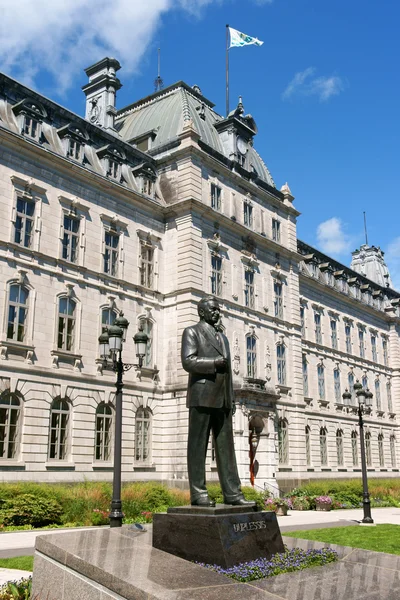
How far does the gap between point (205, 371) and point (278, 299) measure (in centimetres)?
3124

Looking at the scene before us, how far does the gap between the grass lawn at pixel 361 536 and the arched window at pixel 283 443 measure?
17147 millimetres

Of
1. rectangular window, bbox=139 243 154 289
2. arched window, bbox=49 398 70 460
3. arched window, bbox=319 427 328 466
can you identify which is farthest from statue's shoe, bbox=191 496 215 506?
arched window, bbox=319 427 328 466

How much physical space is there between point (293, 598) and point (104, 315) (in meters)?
23.9

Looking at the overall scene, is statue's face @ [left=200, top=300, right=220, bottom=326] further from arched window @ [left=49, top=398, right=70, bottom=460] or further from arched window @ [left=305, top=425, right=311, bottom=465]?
arched window @ [left=305, top=425, right=311, bottom=465]

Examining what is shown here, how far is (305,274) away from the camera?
47469 millimetres

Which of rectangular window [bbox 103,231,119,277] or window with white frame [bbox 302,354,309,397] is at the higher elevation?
rectangular window [bbox 103,231,119,277]

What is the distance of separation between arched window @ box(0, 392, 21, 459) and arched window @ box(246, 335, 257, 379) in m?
15.5

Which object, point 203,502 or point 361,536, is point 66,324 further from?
point 203,502

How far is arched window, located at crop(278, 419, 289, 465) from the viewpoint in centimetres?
3859

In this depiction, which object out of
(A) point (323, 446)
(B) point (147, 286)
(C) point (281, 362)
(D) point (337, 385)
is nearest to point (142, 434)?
(B) point (147, 286)

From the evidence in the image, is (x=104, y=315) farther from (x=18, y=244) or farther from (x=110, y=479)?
(x=110, y=479)

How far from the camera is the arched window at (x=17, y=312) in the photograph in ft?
84.0

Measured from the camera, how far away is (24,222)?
1071 inches

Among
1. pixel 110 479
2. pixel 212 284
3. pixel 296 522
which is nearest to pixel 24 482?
pixel 110 479
